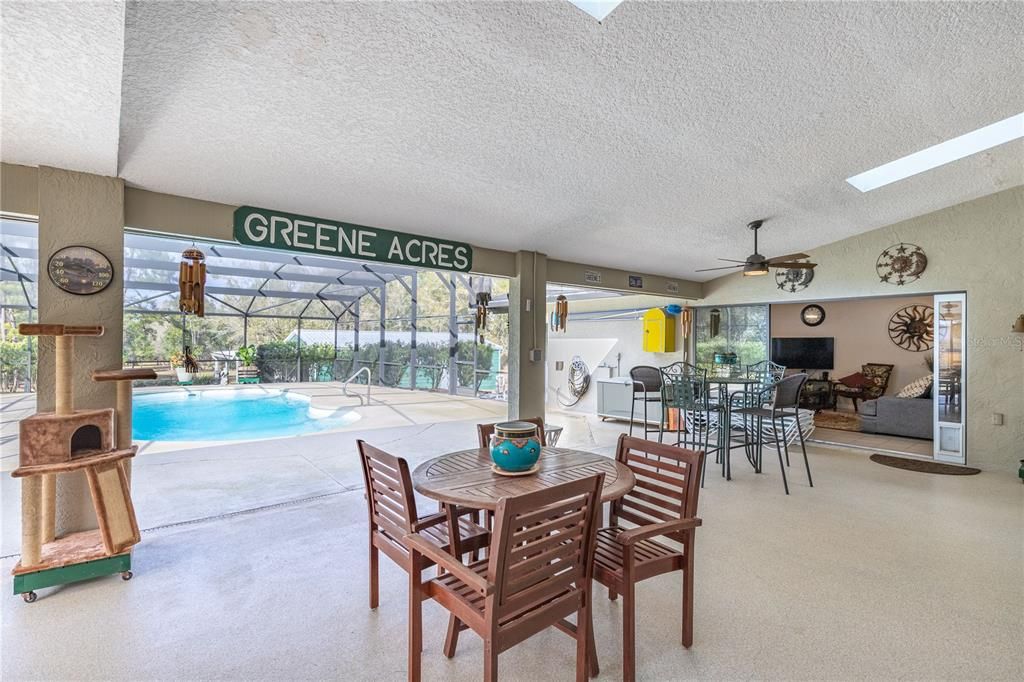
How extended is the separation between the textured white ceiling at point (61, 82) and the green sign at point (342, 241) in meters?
0.95

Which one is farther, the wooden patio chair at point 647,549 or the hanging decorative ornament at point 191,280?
the hanging decorative ornament at point 191,280

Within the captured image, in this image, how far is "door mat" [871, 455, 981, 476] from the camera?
5141 mm

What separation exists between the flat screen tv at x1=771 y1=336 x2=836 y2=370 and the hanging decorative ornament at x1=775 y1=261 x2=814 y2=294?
10.3 ft

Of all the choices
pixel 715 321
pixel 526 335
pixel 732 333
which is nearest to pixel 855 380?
pixel 732 333

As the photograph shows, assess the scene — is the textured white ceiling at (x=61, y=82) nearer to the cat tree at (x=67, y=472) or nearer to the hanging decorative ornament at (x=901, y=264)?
the cat tree at (x=67, y=472)

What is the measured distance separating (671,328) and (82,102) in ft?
24.8

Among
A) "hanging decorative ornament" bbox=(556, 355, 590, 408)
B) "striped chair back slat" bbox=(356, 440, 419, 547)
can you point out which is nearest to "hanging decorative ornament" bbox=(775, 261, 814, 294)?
"hanging decorative ornament" bbox=(556, 355, 590, 408)

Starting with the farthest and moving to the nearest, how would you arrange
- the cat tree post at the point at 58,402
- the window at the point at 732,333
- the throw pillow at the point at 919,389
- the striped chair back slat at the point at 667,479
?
the throw pillow at the point at 919,389 < the window at the point at 732,333 < the cat tree post at the point at 58,402 < the striped chair back slat at the point at 667,479

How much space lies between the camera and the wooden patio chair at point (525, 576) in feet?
4.98

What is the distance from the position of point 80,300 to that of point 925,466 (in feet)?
25.6

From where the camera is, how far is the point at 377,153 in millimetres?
2984

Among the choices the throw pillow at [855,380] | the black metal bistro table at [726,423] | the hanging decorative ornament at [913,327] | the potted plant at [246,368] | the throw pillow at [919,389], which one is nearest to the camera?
the black metal bistro table at [726,423]

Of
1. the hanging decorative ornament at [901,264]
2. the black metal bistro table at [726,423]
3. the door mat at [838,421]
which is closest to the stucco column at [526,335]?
the black metal bistro table at [726,423]

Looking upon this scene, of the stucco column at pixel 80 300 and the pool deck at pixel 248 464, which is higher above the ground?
the stucco column at pixel 80 300
